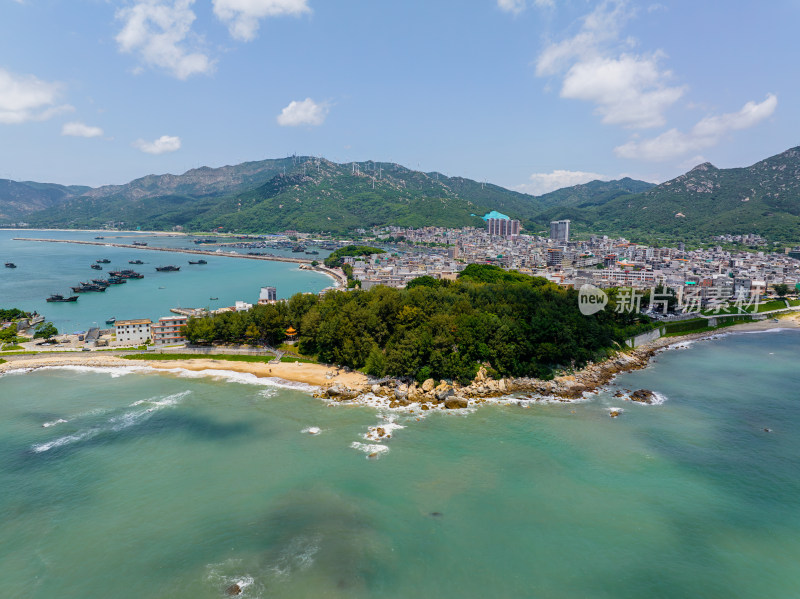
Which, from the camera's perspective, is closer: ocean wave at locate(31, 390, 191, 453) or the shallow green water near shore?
the shallow green water near shore

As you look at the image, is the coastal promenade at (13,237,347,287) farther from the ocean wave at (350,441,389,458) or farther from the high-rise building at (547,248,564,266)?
the ocean wave at (350,441,389,458)

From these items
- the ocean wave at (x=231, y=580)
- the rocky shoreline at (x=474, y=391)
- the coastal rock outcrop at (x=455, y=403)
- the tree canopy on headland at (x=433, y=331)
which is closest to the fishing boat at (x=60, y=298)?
the tree canopy on headland at (x=433, y=331)

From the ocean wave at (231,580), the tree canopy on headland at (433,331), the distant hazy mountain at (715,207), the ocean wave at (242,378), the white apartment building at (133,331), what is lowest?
the ocean wave at (231,580)

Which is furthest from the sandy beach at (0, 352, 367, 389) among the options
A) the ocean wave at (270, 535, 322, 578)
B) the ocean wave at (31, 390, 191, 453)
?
the ocean wave at (270, 535, 322, 578)

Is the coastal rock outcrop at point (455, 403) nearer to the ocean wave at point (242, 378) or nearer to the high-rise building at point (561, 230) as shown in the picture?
the ocean wave at point (242, 378)

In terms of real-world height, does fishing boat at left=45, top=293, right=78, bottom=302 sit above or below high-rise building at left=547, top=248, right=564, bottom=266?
below

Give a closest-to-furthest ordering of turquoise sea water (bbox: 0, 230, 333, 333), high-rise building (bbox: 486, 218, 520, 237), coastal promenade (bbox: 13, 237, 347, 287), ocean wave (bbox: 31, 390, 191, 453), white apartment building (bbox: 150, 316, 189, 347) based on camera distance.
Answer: ocean wave (bbox: 31, 390, 191, 453), white apartment building (bbox: 150, 316, 189, 347), turquoise sea water (bbox: 0, 230, 333, 333), coastal promenade (bbox: 13, 237, 347, 287), high-rise building (bbox: 486, 218, 520, 237)

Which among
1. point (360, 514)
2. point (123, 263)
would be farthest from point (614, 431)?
point (123, 263)

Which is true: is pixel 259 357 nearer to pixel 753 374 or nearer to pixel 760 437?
pixel 760 437
